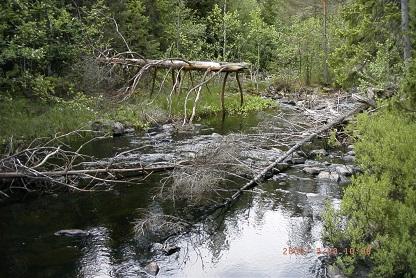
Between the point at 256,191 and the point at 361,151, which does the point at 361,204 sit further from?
the point at 256,191

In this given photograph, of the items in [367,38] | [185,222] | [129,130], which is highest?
[367,38]

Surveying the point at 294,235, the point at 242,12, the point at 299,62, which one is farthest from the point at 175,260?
the point at 242,12

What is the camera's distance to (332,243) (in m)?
8.37

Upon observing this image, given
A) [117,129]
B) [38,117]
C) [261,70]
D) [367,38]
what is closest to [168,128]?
[117,129]

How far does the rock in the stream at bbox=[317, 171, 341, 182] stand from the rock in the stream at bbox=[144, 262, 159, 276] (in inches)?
254

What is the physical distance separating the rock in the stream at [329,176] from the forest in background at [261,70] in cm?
123

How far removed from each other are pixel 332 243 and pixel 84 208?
6068mm

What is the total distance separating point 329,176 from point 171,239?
561 centimetres

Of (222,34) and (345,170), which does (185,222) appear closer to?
(345,170)

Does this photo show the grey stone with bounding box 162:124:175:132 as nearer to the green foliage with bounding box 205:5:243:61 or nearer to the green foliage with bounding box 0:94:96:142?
the green foliage with bounding box 0:94:96:142

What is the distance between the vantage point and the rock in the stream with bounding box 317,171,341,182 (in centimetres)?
1295

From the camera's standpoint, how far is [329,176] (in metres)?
13.1
